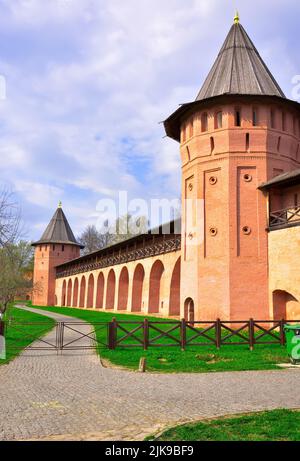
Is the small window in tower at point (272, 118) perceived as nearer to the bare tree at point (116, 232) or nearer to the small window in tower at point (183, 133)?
the small window in tower at point (183, 133)

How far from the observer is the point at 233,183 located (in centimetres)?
1661

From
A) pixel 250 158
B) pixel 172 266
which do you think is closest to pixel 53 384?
pixel 250 158

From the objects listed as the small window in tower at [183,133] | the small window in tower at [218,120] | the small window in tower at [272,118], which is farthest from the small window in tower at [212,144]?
the small window in tower at [272,118]

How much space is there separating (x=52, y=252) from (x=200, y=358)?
47.5m

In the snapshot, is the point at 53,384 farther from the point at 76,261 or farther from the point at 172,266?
the point at 76,261

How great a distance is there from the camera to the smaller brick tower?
185ft

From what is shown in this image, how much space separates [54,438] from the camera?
4645mm

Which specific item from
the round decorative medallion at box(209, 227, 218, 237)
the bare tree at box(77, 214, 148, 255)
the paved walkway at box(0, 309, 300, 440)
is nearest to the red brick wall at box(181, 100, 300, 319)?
the round decorative medallion at box(209, 227, 218, 237)

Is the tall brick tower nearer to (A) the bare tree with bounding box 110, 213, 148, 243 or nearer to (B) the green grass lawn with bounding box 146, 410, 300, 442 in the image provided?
(B) the green grass lawn with bounding box 146, 410, 300, 442

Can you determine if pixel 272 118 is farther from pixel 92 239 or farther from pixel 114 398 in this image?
pixel 92 239

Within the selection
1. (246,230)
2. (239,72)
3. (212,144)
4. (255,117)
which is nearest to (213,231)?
(246,230)

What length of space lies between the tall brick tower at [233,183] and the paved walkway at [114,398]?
672 centimetres

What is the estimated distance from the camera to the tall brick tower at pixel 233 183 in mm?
16062
